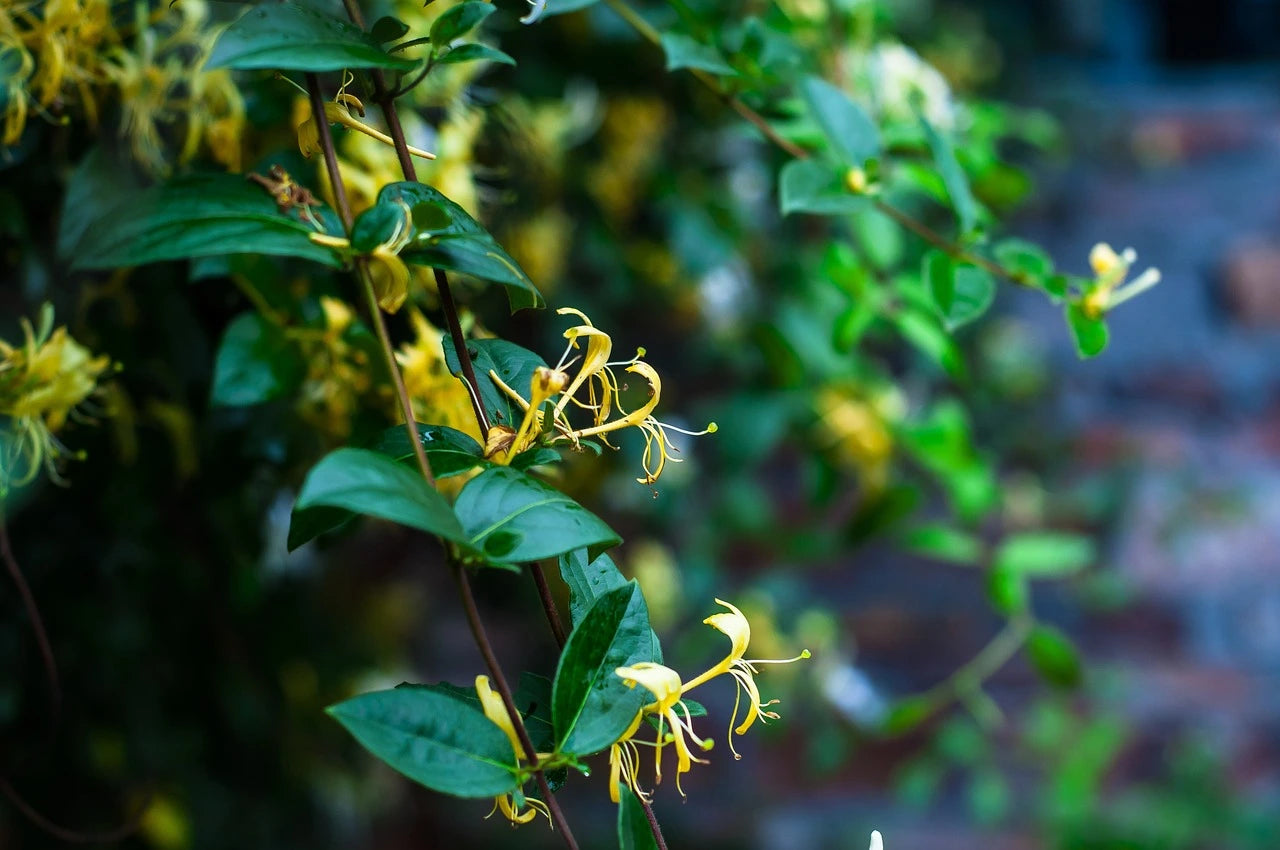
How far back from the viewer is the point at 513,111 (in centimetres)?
80

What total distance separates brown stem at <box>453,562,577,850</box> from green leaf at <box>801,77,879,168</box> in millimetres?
291

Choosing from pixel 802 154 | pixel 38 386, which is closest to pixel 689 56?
pixel 802 154

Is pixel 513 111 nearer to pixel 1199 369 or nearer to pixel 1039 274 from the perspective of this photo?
pixel 1039 274

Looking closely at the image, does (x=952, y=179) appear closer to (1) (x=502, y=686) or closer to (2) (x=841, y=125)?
(2) (x=841, y=125)

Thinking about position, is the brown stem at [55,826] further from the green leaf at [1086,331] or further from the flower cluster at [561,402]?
the green leaf at [1086,331]

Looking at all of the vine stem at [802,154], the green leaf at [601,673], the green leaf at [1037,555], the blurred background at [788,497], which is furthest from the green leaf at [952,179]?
the green leaf at [1037,555]

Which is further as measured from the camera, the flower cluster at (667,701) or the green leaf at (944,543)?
the green leaf at (944,543)

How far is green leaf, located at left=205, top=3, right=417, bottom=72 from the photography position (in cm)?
26

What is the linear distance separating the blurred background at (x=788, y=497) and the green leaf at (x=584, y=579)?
0.03 metres

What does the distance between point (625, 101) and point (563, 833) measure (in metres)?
0.84

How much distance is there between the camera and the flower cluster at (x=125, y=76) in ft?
1.32

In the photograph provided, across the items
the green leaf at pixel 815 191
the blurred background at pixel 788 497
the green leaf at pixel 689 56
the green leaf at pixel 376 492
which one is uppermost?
the green leaf at pixel 689 56

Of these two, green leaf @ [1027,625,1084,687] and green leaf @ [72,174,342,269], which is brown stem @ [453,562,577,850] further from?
green leaf @ [1027,625,1084,687]

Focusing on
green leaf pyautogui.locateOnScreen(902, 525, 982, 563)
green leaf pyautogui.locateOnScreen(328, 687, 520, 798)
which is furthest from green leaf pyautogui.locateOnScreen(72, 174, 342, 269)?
green leaf pyautogui.locateOnScreen(902, 525, 982, 563)
